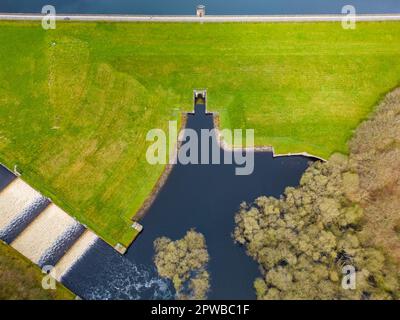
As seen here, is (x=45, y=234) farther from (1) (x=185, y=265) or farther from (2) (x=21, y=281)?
(1) (x=185, y=265)

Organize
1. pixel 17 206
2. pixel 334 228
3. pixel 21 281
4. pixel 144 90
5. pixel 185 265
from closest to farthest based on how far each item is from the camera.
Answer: pixel 21 281
pixel 185 265
pixel 334 228
pixel 17 206
pixel 144 90

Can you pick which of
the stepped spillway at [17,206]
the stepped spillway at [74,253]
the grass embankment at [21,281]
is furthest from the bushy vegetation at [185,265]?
the stepped spillway at [17,206]

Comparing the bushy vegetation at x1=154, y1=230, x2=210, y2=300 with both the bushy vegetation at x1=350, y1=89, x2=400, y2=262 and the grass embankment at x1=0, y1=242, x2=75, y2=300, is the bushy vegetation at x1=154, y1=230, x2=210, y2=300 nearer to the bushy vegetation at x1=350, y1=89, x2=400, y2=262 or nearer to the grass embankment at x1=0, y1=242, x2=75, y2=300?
the grass embankment at x1=0, y1=242, x2=75, y2=300

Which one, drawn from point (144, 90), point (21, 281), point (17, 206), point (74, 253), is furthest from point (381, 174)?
point (17, 206)

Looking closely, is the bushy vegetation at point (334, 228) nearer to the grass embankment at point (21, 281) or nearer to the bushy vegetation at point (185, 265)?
the bushy vegetation at point (185, 265)

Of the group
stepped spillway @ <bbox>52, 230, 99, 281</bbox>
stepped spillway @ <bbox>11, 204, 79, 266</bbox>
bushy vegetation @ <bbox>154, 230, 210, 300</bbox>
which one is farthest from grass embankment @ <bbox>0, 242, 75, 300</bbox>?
bushy vegetation @ <bbox>154, 230, 210, 300</bbox>

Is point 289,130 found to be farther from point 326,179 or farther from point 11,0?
point 11,0
